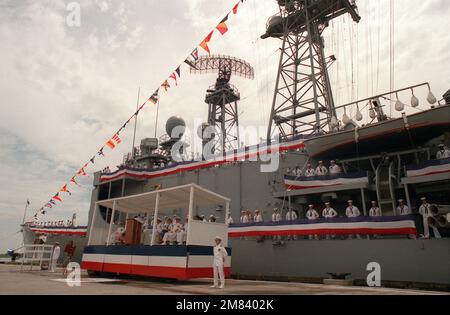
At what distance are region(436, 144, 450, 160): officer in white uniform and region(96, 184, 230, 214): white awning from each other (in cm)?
856

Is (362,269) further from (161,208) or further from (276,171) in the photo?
(161,208)

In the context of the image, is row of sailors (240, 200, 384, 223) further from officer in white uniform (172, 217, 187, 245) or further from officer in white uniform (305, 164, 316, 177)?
officer in white uniform (172, 217, 187, 245)

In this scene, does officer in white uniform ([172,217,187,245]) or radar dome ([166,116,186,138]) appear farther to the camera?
radar dome ([166,116,186,138])

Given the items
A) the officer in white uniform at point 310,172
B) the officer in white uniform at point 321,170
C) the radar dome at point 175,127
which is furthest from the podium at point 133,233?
the radar dome at point 175,127

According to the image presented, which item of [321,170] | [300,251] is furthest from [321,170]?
[300,251]

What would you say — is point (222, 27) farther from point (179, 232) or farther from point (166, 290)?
point (166, 290)

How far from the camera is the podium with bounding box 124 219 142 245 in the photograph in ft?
41.4

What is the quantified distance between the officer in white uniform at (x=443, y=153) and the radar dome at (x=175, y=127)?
77.2ft

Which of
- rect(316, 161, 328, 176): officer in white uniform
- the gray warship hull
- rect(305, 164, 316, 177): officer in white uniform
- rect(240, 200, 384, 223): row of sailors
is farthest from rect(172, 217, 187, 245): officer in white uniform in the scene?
rect(316, 161, 328, 176): officer in white uniform

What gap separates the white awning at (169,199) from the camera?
37.9ft

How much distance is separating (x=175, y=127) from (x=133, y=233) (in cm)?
2114

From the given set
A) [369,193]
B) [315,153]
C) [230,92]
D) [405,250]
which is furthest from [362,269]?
[230,92]

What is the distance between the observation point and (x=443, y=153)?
12.7 m
